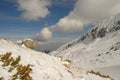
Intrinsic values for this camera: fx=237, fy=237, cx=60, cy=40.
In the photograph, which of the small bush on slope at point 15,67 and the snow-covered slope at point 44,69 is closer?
the small bush on slope at point 15,67

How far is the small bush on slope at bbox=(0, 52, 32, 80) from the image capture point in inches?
475

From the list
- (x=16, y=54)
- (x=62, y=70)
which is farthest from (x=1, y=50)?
(x=62, y=70)

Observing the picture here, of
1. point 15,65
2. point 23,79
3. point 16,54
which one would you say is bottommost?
point 23,79

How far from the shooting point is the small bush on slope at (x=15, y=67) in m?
12.1

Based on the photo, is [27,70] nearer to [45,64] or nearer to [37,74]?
[37,74]

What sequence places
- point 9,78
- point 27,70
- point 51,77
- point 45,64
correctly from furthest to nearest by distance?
point 45,64
point 51,77
point 27,70
point 9,78

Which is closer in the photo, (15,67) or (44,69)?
(15,67)

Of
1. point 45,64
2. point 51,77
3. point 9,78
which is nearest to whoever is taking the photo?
point 9,78

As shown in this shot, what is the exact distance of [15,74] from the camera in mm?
12055

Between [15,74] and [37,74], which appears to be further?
[37,74]

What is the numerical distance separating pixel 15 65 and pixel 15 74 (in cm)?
89

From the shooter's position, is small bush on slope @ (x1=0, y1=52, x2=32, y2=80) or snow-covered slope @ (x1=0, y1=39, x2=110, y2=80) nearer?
small bush on slope @ (x1=0, y1=52, x2=32, y2=80)

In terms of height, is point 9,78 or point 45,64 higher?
point 45,64

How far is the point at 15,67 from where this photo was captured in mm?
12734
